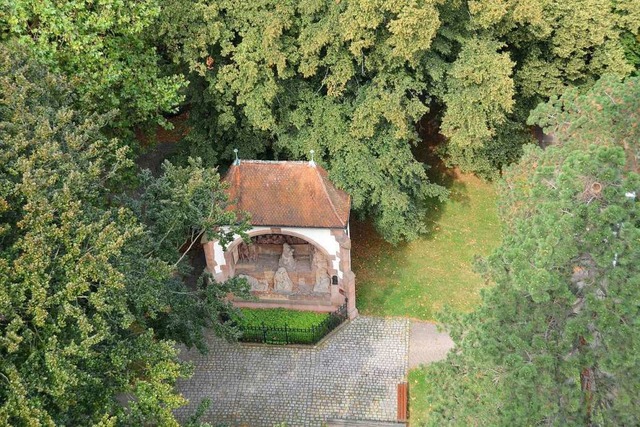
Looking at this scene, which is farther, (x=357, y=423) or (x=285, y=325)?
(x=285, y=325)

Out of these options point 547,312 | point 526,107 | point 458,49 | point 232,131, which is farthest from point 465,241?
point 547,312

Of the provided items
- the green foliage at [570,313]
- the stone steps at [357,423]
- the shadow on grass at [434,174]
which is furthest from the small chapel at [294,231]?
the green foliage at [570,313]

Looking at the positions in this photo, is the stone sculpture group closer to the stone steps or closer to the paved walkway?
the paved walkway

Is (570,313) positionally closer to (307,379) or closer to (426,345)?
(426,345)

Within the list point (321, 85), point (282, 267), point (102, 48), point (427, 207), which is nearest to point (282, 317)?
point (282, 267)

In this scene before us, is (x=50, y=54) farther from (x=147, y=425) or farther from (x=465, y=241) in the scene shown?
(x=465, y=241)

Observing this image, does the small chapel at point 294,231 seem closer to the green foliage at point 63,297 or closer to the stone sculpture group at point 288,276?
the stone sculpture group at point 288,276

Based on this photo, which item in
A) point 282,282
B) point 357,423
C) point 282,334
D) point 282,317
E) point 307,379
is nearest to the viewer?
point 357,423
